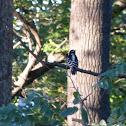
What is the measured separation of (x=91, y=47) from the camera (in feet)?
16.8

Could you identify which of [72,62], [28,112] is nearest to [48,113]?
[28,112]

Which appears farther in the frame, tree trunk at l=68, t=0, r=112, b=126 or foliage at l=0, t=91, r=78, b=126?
tree trunk at l=68, t=0, r=112, b=126

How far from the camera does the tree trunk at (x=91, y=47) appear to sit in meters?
5.07

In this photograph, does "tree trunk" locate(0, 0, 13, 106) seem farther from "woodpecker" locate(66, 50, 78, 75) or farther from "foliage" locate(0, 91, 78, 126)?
"foliage" locate(0, 91, 78, 126)

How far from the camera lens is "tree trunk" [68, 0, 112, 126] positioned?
507 cm

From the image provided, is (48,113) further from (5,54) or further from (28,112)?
(5,54)

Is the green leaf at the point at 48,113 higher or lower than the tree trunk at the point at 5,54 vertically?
lower

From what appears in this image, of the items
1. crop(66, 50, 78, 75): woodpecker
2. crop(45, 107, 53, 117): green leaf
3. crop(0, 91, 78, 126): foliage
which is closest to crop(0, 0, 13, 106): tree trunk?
crop(66, 50, 78, 75): woodpecker

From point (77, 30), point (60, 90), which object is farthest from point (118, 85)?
point (77, 30)

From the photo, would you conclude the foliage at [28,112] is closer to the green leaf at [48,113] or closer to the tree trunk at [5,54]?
the green leaf at [48,113]

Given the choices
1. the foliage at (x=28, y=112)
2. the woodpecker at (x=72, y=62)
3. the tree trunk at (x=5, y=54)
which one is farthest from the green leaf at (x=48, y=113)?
the woodpecker at (x=72, y=62)

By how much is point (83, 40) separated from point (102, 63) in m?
0.63

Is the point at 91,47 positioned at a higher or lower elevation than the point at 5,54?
higher

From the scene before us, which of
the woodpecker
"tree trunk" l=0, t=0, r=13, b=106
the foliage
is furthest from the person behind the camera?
the woodpecker
